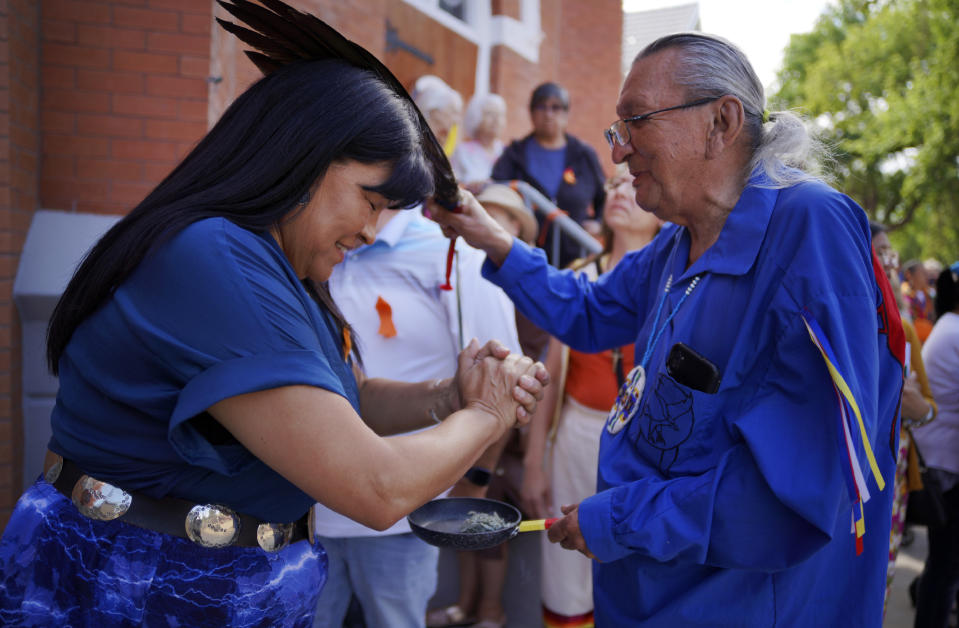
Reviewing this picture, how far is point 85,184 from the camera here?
3.28m

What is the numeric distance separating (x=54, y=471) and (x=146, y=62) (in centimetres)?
247

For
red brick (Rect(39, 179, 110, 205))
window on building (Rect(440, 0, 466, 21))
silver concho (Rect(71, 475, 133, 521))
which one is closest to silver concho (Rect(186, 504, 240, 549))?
silver concho (Rect(71, 475, 133, 521))

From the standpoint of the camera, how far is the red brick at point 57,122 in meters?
3.20

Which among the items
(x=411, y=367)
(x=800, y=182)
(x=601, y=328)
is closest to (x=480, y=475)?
(x=411, y=367)

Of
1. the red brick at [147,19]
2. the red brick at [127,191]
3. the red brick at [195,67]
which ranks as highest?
the red brick at [147,19]

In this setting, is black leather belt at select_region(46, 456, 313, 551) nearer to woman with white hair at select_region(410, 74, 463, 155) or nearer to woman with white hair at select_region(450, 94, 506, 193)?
woman with white hair at select_region(410, 74, 463, 155)

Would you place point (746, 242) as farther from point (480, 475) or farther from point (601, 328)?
point (480, 475)

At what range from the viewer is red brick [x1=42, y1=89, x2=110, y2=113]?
319cm

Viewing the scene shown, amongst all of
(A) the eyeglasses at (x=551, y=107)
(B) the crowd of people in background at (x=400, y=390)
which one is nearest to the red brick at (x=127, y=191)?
(B) the crowd of people in background at (x=400, y=390)

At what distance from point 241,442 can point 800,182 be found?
137cm

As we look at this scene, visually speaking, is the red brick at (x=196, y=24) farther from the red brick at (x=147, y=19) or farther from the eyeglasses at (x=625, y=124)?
the eyeglasses at (x=625, y=124)

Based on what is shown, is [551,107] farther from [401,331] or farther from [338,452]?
[338,452]

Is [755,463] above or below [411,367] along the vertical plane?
above

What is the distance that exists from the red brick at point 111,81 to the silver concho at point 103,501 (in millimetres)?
2532
